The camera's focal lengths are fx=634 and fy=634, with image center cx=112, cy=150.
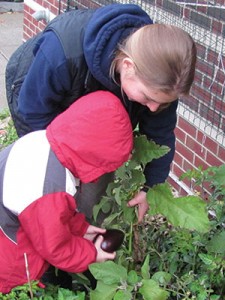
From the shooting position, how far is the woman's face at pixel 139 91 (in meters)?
2.34

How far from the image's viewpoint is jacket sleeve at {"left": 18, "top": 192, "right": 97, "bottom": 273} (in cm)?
235

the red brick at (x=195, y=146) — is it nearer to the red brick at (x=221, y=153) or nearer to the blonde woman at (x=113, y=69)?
the red brick at (x=221, y=153)

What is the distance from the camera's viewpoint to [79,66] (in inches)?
101

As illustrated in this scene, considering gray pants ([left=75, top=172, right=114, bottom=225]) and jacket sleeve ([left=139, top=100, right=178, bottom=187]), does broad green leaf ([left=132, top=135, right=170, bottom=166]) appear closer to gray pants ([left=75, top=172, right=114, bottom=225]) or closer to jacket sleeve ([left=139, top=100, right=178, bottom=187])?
jacket sleeve ([left=139, top=100, right=178, bottom=187])

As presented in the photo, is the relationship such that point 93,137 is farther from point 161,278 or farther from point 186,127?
point 186,127

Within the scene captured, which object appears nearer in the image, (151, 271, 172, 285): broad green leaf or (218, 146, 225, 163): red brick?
(151, 271, 172, 285): broad green leaf

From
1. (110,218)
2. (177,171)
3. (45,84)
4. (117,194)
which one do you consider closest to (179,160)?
(177,171)

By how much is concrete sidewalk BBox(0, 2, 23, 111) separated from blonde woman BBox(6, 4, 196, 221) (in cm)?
357

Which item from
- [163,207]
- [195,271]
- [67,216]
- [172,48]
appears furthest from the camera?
[195,271]

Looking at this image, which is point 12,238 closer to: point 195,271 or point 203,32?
point 195,271

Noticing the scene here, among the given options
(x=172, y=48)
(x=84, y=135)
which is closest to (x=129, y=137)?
(x=84, y=135)

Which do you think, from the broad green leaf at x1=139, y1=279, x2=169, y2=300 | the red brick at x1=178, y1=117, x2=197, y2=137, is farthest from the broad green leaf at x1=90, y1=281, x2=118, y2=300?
the red brick at x1=178, y1=117, x2=197, y2=137

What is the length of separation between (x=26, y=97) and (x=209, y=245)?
1.04 meters

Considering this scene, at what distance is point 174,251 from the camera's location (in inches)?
123
